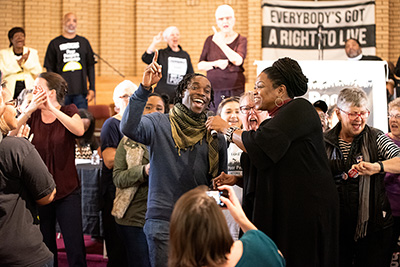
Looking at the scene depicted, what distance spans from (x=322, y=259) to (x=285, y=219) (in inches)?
12.6

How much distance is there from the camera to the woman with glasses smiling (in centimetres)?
380

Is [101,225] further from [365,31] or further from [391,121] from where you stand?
[365,31]

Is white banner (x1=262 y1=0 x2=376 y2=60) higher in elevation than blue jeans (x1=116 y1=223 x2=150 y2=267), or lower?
higher

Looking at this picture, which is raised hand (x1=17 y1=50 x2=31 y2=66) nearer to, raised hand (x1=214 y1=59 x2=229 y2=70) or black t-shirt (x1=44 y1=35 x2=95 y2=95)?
black t-shirt (x1=44 y1=35 x2=95 y2=95)

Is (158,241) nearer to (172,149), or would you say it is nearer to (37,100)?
(172,149)

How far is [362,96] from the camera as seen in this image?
3.96 meters

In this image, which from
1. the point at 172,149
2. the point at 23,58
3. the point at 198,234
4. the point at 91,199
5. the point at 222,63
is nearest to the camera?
the point at 198,234

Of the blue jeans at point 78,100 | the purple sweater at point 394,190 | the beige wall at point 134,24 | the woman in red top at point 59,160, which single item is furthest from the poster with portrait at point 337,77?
the beige wall at point 134,24

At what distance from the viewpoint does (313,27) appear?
12297 mm

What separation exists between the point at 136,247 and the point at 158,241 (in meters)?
0.92

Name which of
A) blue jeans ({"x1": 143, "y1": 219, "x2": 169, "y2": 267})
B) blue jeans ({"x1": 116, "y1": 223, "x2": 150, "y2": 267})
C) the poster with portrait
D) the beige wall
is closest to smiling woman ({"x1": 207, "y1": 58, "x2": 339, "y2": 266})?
blue jeans ({"x1": 143, "y1": 219, "x2": 169, "y2": 267})

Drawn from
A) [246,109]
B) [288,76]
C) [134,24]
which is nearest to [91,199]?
[246,109]

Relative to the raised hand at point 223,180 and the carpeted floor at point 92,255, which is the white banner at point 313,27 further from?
the raised hand at point 223,180

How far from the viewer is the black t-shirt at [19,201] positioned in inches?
123
